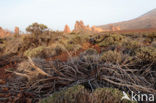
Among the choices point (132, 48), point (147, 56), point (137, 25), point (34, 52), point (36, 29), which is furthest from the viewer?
point (137, 25)

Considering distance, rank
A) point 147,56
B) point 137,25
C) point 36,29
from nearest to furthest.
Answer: point 147,56, point 36,29, point 137,25

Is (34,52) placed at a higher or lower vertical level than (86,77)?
higher

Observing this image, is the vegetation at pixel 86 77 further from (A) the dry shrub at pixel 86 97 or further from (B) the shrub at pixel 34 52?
(B) the shrub at pixel 34 52

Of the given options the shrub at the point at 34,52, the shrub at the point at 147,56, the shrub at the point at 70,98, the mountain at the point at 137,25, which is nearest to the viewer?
the shrub at the point at 70,98

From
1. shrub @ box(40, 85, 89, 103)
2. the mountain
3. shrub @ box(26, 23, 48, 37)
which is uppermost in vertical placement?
the mountain

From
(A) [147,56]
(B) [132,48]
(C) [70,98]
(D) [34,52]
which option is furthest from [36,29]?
(C) [70,98]

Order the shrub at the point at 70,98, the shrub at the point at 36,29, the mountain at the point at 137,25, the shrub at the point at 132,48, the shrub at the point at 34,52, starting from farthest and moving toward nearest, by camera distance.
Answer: the mountain at the point at 137,25 → the shrub at the point at 36,29 → the shrub at the point at 34,52 → the shrub at the point at 132,48 → the shrub at the point at 70,98

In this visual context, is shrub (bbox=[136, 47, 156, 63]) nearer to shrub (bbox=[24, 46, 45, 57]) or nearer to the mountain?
shrub (bbox=[24, 46, 45, 57])

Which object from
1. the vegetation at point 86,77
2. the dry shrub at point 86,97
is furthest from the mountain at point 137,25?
the dry shrub at point 86,97

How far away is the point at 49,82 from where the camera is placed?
1742 millimetres

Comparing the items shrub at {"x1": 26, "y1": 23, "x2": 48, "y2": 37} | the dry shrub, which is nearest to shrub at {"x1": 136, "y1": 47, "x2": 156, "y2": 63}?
the dry shrub

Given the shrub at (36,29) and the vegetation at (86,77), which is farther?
the shrub at (36,29)

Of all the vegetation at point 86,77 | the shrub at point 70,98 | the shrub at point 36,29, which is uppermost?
→ the shrub at point 36,29

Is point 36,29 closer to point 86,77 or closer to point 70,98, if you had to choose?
point 86,77
